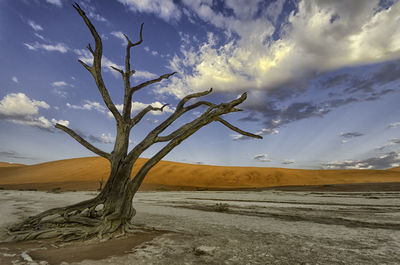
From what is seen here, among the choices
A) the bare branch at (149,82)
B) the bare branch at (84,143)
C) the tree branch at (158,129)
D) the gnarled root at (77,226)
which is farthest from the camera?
the bare branch at (149,82)

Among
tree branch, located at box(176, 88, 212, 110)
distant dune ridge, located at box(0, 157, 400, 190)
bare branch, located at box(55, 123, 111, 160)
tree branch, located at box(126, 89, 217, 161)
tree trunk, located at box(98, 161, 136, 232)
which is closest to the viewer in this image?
tree trunk, located at box(98, 161, 136, 232)

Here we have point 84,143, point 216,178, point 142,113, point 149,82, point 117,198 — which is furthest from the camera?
point 216,178

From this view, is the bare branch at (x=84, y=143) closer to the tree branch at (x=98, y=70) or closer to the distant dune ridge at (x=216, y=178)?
the tree branch at (x=98, y=70)

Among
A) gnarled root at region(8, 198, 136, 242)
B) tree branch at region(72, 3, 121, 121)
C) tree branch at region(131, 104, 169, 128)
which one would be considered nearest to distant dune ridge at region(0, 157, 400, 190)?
tree branch at region(131, 104, 169, 128)

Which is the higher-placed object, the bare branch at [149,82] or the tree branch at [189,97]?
the bare branch at [149,82]

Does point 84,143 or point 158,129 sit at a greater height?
point 158,129

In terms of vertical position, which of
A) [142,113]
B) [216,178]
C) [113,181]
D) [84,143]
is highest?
[142,113]

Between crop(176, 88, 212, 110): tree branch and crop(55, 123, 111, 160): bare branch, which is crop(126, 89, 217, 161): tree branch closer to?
crop(176, 88, 212, 110): tree branch

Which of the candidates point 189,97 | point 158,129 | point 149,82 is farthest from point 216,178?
point 158,129

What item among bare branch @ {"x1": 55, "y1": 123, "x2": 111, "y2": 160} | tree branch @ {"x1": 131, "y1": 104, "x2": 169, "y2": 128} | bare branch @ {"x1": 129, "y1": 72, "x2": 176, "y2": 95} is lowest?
bare branch @ {"x1": 55, "y1": 123, "x2": 111, "y2": 160}

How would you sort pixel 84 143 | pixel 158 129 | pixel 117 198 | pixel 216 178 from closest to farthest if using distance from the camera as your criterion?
pixel 117 198 → pixel 158 129 → pixel 84 143 → pixel 216 178

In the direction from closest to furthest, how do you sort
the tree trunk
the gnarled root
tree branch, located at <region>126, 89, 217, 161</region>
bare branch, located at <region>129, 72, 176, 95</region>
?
the gnarled root
the tree trunk
tree branch, located at <region>126, 89, 217, 161</region>
bare branch, located at <region>129, 72, 176, 95</region>

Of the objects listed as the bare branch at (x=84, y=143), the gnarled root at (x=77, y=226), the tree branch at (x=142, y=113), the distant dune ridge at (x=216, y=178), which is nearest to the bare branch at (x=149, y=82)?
the tree branch at (x=142, y=113)

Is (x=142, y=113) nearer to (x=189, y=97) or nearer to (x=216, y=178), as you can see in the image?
(x=189, y=97)
